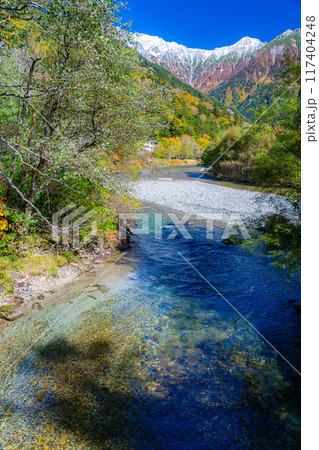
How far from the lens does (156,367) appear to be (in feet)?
14.5

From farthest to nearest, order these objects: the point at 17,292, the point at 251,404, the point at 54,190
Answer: the point at 54,190 → the point at 17,292 → the point at 251,404

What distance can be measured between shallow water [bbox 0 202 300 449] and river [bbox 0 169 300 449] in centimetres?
2

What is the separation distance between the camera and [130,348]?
191 inches

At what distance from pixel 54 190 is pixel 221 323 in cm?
698

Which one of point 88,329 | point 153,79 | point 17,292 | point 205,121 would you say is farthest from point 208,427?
point 205,121

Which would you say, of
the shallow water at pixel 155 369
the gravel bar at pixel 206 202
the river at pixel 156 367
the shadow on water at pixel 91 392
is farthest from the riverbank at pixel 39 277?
the gravel bar at pixel 206 202

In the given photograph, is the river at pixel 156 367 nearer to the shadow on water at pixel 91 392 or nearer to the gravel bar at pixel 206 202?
the shadow on water at pixel 91 392

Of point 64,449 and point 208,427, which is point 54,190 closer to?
point 64,449

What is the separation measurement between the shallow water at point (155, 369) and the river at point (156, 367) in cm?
2

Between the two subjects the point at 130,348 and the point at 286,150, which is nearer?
the point at 130,348

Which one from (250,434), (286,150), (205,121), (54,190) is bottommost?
(250,434)

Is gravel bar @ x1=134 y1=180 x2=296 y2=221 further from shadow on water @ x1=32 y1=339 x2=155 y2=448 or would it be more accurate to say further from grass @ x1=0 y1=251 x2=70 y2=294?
shadow on water @ x1=32 y1=339 x2=155 y2=448

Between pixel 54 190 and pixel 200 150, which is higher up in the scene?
pixel 200 150

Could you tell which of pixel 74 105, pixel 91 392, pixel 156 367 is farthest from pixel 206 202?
pixel 91 392
